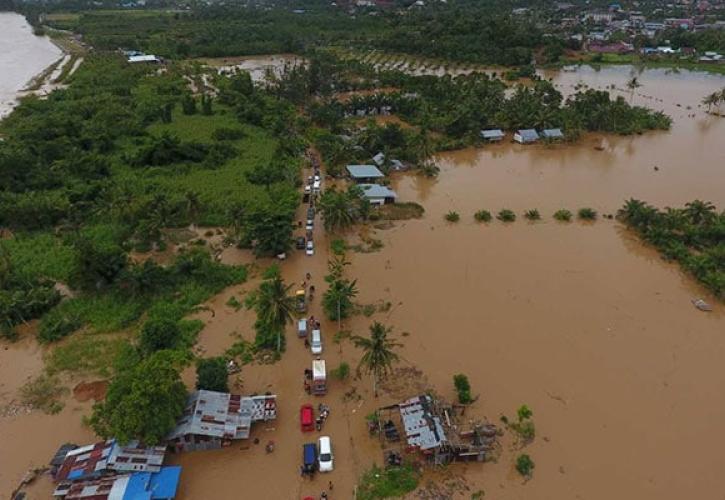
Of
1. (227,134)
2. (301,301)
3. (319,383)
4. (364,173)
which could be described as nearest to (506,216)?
(364,173)

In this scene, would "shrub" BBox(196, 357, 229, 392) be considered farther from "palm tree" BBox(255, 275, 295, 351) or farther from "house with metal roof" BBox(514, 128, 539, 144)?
"house with metal roof" BBox(514, 128, 539, 144)

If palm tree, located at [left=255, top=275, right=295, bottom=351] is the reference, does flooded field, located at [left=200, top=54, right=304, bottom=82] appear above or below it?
below

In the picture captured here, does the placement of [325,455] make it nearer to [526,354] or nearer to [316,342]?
[316,342]

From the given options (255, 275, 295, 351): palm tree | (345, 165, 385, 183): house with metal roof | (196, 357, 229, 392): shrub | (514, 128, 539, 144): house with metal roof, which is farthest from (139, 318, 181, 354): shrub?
(514, 128, 539, 144): house with metal roof

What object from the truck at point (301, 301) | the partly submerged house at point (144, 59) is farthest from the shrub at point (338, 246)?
the partly submerged house at point (144, 59)

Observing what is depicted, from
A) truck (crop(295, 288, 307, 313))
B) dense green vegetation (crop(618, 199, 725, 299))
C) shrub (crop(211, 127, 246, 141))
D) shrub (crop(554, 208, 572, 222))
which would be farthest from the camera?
shrub (crop(211, 127, 246, 141))

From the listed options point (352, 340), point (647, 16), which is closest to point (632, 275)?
point (352, 340)

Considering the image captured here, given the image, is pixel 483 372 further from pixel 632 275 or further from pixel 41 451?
pixel 41 451

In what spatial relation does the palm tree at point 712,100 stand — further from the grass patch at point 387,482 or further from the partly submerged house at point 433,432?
the grass patch at point 387,482
